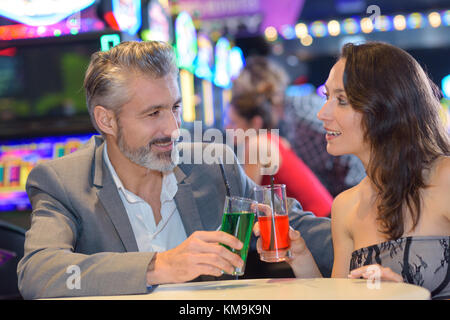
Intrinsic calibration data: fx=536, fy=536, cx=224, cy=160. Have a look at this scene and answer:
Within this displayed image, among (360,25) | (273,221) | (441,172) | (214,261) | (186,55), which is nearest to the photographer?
(214,261)

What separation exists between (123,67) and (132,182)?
0.45 m

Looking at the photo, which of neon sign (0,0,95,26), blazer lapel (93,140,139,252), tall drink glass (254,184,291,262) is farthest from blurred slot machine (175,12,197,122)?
tall drink glass (254,184,291,262)

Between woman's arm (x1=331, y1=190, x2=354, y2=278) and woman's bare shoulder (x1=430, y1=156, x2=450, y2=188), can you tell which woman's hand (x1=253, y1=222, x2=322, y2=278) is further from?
woman's bare shoulder (x1=430, y1=156, x2=450, y2=188)

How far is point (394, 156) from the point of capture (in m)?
1.73

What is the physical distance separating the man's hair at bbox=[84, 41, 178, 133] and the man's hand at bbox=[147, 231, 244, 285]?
0.83 m

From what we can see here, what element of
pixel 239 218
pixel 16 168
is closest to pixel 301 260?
pixel 239 218

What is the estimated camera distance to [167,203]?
84.2 inches

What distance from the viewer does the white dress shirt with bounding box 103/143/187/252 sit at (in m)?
2.06

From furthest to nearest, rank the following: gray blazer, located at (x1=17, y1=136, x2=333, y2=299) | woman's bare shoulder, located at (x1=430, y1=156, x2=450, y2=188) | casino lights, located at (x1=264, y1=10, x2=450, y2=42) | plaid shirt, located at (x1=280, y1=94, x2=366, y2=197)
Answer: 1. casino lights, located at (x1=264, y1=10, x2=450, y2=42)
2. plaid shirt, located at (x1=280, y1=94, x2=366, y2=197)
3. woman's bare shoulder, located at (x1=430, y1=156, x2=450, y2=188)
4. gray blazer, located at (x1=17, y1=136, x2=333, y2=299)

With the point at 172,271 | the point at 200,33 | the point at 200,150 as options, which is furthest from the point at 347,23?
the point at 172,271

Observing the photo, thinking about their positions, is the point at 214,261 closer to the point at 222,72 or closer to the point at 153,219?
the point at 153,219

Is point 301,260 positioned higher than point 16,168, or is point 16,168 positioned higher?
point 16,168

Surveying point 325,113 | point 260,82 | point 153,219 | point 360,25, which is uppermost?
point 360,25
